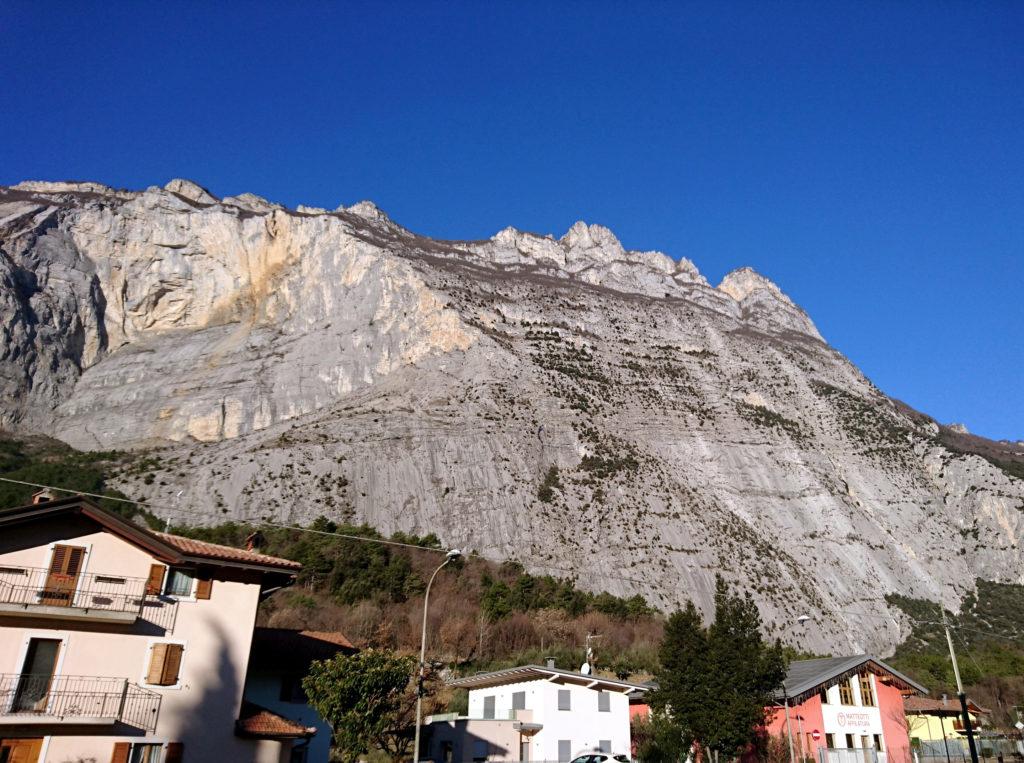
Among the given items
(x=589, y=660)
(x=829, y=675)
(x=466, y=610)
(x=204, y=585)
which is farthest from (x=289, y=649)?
(x=466, y=610)

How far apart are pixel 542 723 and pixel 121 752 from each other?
17.8 m

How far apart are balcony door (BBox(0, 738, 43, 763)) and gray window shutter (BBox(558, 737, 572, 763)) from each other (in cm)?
2006

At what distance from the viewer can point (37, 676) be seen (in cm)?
1892

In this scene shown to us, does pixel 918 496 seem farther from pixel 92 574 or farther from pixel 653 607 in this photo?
pixel 92 574

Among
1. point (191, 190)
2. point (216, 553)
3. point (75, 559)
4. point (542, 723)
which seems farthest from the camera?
point (191, 190)

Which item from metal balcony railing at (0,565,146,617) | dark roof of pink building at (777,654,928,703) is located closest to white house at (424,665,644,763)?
dark roof of pink building at (777,654,928,703)

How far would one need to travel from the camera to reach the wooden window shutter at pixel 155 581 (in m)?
21.3

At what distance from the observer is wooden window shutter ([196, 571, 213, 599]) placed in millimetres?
22141

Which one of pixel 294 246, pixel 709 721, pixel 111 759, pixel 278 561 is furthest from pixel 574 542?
pixel 294 246

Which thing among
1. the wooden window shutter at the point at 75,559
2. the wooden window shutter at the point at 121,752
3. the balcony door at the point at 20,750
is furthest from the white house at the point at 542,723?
the wooden window shutter at the point at 75,559

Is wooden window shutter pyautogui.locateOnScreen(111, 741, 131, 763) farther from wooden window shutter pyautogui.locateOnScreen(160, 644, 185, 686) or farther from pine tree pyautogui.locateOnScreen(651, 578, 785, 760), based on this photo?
pine tree pyautogui.locateOnScreen(651, 578, 785, 760)

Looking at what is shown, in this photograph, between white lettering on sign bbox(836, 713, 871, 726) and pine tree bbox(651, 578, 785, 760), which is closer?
pine tree bbox(651, 578, 785, 760)

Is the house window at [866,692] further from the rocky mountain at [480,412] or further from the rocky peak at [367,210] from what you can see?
the rocky peak at [367,210]

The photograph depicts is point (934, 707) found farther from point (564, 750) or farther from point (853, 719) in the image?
point (564, 750)
